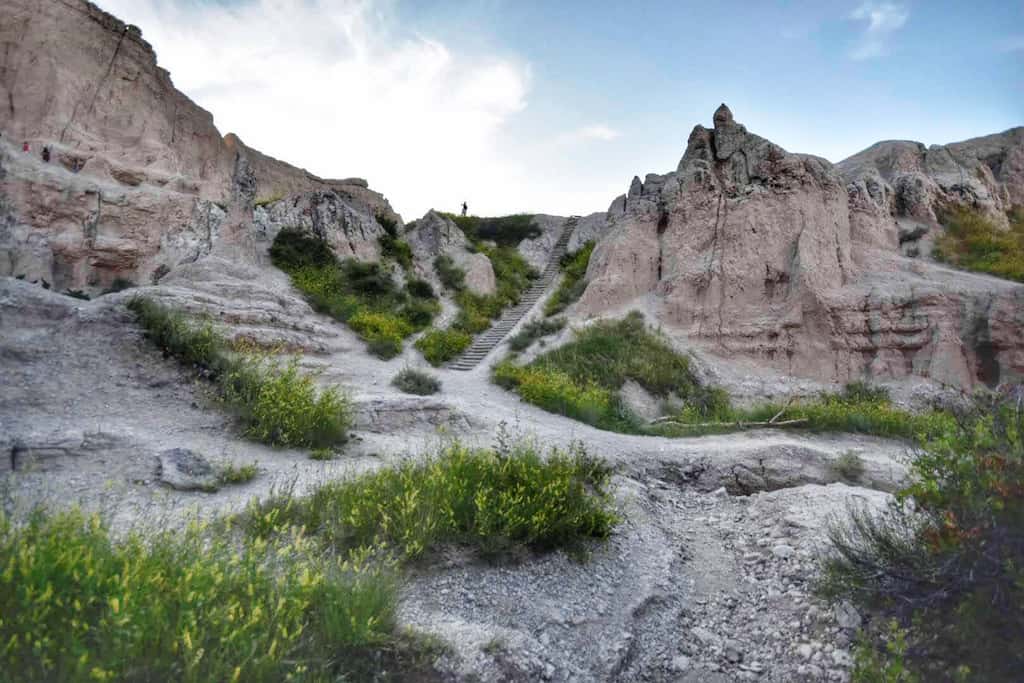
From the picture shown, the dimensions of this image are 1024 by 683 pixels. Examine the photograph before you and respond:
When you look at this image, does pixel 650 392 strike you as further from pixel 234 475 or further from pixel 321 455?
pixel 234 475

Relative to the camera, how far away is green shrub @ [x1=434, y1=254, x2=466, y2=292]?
23.6 meters

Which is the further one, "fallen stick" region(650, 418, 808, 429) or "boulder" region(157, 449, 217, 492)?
"fallen stick" region(650, 418, 808, 429)

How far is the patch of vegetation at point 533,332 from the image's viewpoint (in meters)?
17.7

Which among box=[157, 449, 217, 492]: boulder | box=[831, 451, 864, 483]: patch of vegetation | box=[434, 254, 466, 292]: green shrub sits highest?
box=[434, 254, 466, 292]: green shrub

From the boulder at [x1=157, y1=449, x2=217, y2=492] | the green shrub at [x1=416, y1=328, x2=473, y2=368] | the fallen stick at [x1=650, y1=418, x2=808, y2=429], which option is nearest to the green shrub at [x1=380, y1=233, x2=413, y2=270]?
the green shrub at [x1=416, y1=328, x2=473, y2=368]

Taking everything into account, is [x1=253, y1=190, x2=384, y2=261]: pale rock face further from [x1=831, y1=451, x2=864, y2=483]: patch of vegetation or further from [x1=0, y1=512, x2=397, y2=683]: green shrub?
[x1=0, y1=512, x2=397, y2=683]: green shrub

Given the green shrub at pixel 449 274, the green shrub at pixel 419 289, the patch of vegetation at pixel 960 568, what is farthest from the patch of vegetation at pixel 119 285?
the patch of vegetation at pixel 960 568

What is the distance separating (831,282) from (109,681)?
1776 centimetres

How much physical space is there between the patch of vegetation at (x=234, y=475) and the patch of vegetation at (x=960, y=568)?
6.13 m

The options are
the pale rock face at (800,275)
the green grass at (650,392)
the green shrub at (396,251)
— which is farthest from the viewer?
the green shrub at (396,251)

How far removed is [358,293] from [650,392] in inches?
466

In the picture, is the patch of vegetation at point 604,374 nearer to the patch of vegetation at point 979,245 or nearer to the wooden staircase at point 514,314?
the wooden staircase at point 514,314

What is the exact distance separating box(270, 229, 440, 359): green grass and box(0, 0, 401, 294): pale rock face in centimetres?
103

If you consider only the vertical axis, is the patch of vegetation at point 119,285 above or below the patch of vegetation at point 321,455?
above
